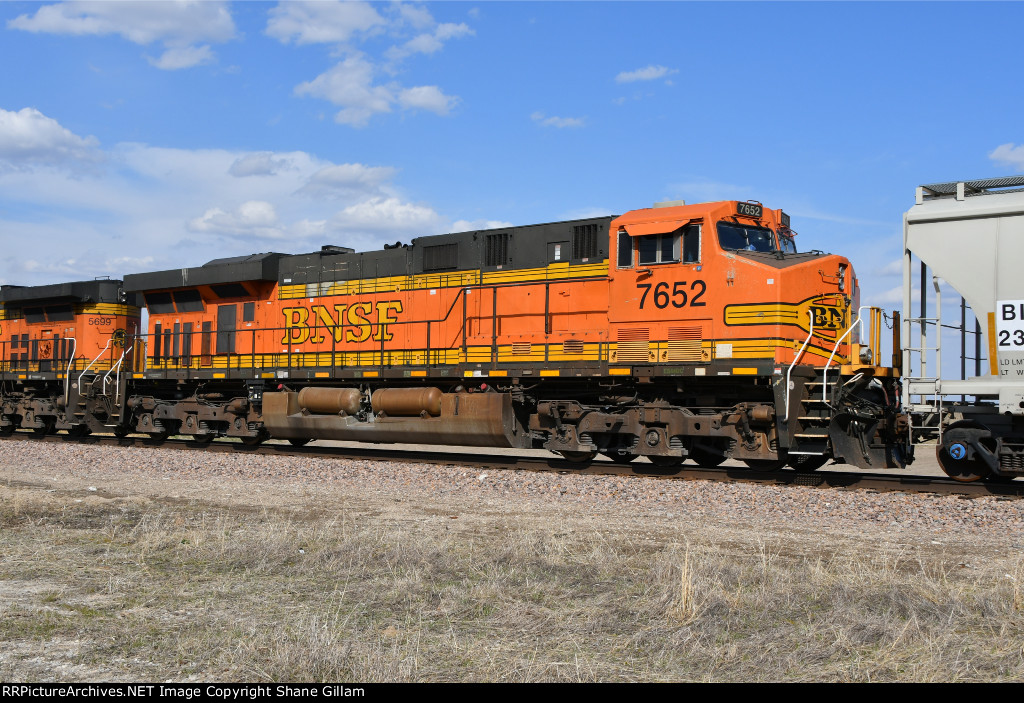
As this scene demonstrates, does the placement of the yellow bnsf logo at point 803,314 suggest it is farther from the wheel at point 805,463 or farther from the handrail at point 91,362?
the handrail at point 91,362

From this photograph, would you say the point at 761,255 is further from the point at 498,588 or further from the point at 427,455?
the point at 498,588

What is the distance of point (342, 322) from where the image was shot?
1770cm

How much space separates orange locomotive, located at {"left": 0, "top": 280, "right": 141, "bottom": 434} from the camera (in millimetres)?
21531

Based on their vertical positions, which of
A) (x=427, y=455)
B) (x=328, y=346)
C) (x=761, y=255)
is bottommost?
(x=427, y=455)

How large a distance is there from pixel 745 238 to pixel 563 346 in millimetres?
3315

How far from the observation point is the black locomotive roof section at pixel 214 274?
18594mm

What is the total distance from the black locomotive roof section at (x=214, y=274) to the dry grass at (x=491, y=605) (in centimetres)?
1060

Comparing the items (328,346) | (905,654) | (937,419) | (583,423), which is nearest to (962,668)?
(905,654)

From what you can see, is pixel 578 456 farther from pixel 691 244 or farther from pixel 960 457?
pixel 960 457

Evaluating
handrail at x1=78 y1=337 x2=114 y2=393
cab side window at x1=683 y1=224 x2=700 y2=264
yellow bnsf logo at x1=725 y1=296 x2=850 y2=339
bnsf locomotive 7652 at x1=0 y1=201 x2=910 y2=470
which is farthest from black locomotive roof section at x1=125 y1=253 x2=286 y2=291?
yellow bnsf logo at x1=725 y1=296 x2=850 y2=339

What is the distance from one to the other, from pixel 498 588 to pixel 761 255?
8472 millimetres

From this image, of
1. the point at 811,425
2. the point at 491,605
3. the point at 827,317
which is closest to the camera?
the point at 491,605

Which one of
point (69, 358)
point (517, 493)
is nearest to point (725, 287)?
point (517, 493)

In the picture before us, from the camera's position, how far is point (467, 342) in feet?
51.6
